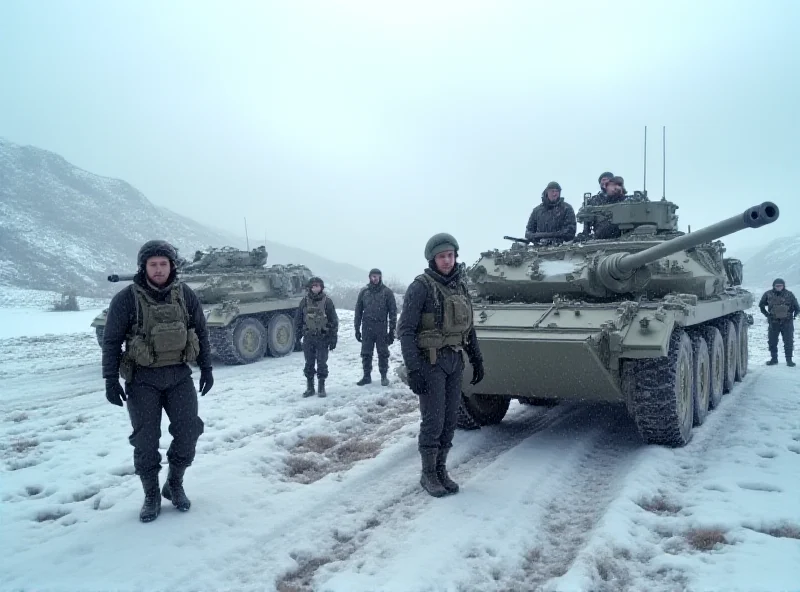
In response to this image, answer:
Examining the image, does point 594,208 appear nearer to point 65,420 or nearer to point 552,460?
point 552,460

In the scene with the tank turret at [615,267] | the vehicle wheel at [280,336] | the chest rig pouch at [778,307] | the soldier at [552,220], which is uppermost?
the soldier at [552,220]

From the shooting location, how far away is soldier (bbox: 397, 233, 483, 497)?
4574 millimetres

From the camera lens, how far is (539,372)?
5621 mm

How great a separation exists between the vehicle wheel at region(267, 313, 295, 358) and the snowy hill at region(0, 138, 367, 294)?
31385mm

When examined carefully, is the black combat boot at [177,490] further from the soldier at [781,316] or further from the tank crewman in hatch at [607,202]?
the soldier at [781,316]

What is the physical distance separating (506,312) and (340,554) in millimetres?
3168

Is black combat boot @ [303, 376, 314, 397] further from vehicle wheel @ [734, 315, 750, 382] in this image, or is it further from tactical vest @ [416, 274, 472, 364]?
vehicle wheel @ [734, 315, 750, 382]

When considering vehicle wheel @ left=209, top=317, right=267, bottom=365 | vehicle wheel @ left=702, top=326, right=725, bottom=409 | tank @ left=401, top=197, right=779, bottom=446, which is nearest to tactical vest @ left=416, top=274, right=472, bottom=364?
tank @ left=401, top=197, right=779, bottom=446

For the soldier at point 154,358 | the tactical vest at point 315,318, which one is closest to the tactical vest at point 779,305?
the tactical vest at point 315,318

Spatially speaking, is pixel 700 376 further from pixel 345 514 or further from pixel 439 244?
pixel 345 514

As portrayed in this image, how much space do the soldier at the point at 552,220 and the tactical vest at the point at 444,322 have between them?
3.96m

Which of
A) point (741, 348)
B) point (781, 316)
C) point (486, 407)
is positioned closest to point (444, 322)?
point (486, 407)

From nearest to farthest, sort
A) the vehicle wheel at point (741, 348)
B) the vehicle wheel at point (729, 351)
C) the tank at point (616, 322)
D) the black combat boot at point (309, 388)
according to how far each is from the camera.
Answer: the tank at point (616, 322) → the vehicle wheel at point (729, 351) → the black combat boot at point (309, 388) → the vehicle wheel at point (741, 348)

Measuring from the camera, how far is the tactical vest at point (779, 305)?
11594mm
